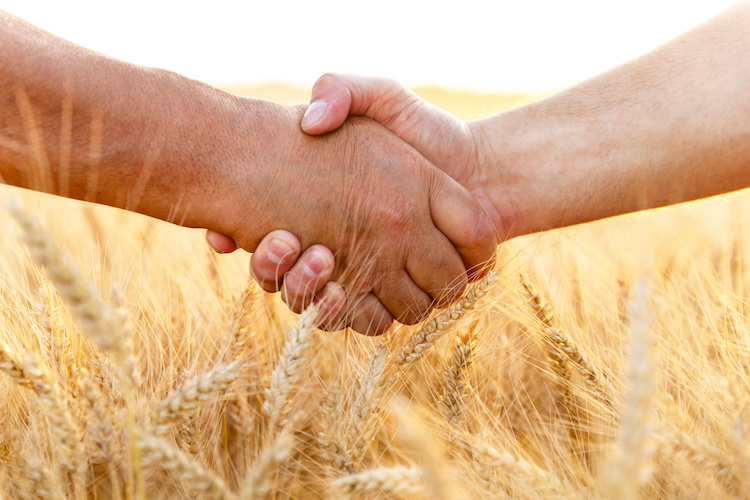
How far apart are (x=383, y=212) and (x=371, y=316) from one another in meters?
0.34

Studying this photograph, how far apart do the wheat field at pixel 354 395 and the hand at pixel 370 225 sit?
150 millimetres

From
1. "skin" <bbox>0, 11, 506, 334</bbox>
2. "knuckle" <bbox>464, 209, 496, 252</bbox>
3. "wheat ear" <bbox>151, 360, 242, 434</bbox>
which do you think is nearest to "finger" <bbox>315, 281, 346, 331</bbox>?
"skin" <bbox>0, 11, 506, 334</bbox>

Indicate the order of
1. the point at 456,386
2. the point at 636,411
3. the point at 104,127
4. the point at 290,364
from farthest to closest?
the point at 104,127
the point at 456,386
the point at 290,364
the point at 636,411

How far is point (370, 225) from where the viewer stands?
173 cm

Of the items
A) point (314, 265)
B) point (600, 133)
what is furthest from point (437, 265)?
point (600, 133)

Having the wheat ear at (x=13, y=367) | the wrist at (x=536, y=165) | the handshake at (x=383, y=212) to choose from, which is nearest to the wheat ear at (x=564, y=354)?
the handshake at (x=383, y=212)

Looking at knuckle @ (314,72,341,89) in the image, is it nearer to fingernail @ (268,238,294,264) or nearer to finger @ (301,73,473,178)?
finger @ (301,73,473,178)

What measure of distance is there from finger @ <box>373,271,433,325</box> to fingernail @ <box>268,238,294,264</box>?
340mm

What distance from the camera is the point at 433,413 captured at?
123 cm

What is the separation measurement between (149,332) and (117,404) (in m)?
0.46

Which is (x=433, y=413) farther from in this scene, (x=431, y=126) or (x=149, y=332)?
(x=431, y=126)

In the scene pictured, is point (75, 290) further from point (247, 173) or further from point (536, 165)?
point (536, 165)

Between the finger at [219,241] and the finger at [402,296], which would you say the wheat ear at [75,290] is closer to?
the finger at [219,241]

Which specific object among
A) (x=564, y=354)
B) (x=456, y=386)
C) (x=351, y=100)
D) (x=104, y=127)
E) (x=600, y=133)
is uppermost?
(x=600, y=133)
